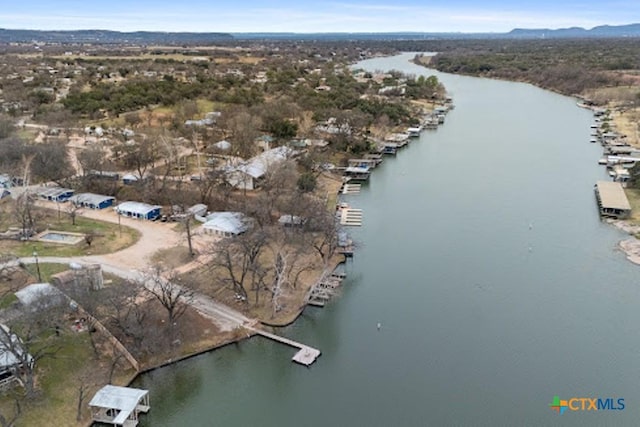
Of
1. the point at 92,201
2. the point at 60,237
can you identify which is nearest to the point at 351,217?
the point at 92,201

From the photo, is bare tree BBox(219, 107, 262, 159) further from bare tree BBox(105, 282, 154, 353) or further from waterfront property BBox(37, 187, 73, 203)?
bare tree BBox(105, 282, 154, 353)

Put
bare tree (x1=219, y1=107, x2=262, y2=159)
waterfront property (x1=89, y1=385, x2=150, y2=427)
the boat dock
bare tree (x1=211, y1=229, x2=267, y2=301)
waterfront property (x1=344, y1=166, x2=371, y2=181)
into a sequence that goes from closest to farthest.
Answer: waterfront property (x1=89, y1=385, x2=150, y2=427) → bare tree (x1=211, y1=229, x2=267, y2=301) → the boat dock → bare tree (x1=219, y1=107, x2=262, y2=159) → waterfront property (x1=344, y1=166, x2=371, y2=181)

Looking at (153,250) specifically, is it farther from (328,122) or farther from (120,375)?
(328,122)

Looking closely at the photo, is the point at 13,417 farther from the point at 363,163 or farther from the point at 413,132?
the point at 413,132

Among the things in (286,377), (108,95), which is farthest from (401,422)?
(108,95)

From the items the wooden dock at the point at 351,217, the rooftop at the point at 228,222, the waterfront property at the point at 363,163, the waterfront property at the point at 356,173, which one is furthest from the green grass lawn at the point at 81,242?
the waterfront property at the point at 363,163

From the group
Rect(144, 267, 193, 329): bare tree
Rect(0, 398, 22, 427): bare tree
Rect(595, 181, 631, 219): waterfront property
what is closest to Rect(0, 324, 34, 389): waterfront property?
Rect(0, 398, 22, 427): bare tree
